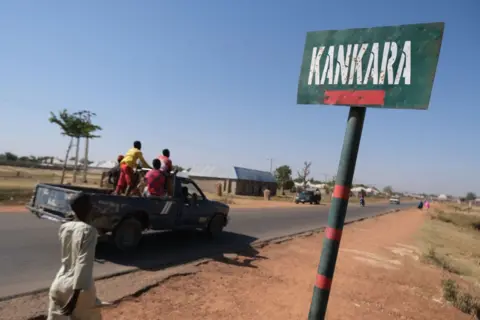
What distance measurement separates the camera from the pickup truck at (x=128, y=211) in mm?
7621

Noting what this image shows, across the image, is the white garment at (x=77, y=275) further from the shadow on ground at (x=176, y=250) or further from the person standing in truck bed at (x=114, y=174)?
the person standing in truck bed at (x=114, y=174)

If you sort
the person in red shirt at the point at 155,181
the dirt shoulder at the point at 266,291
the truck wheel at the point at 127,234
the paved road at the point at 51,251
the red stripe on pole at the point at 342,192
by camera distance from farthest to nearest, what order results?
the person in red shirt at the point at 155,181
the truck wheel at the point at 127,234
the paved road at the point at 51,251
the dirt shoulder at the point at 266,291
the red stripe on pole at the point at 342,192

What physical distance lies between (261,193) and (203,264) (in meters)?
46.1

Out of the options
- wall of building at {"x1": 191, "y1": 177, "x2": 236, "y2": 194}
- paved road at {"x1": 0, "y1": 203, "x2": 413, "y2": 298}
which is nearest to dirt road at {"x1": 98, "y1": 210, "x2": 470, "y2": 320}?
paved road at {"x1": 0, "y1": 203, "x2": 413, "y2": 298}

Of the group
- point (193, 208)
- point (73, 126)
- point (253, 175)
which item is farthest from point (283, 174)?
point (193, 208)

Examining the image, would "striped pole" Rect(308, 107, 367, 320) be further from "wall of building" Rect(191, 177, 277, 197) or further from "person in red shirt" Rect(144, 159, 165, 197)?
"wall of building" Rect(191, 177, 277, 197)

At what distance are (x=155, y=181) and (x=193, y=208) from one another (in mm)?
1482

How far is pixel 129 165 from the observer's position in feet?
30.5

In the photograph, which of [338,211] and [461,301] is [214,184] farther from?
[338,211]

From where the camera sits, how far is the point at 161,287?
6289mm

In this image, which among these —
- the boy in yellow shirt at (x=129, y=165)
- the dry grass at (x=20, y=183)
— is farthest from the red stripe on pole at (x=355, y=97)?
the dry grass at (x=20, y=183)

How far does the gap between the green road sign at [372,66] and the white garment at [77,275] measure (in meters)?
2.21

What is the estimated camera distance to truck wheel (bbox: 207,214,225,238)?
1111 centimetres

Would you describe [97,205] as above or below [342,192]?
below
